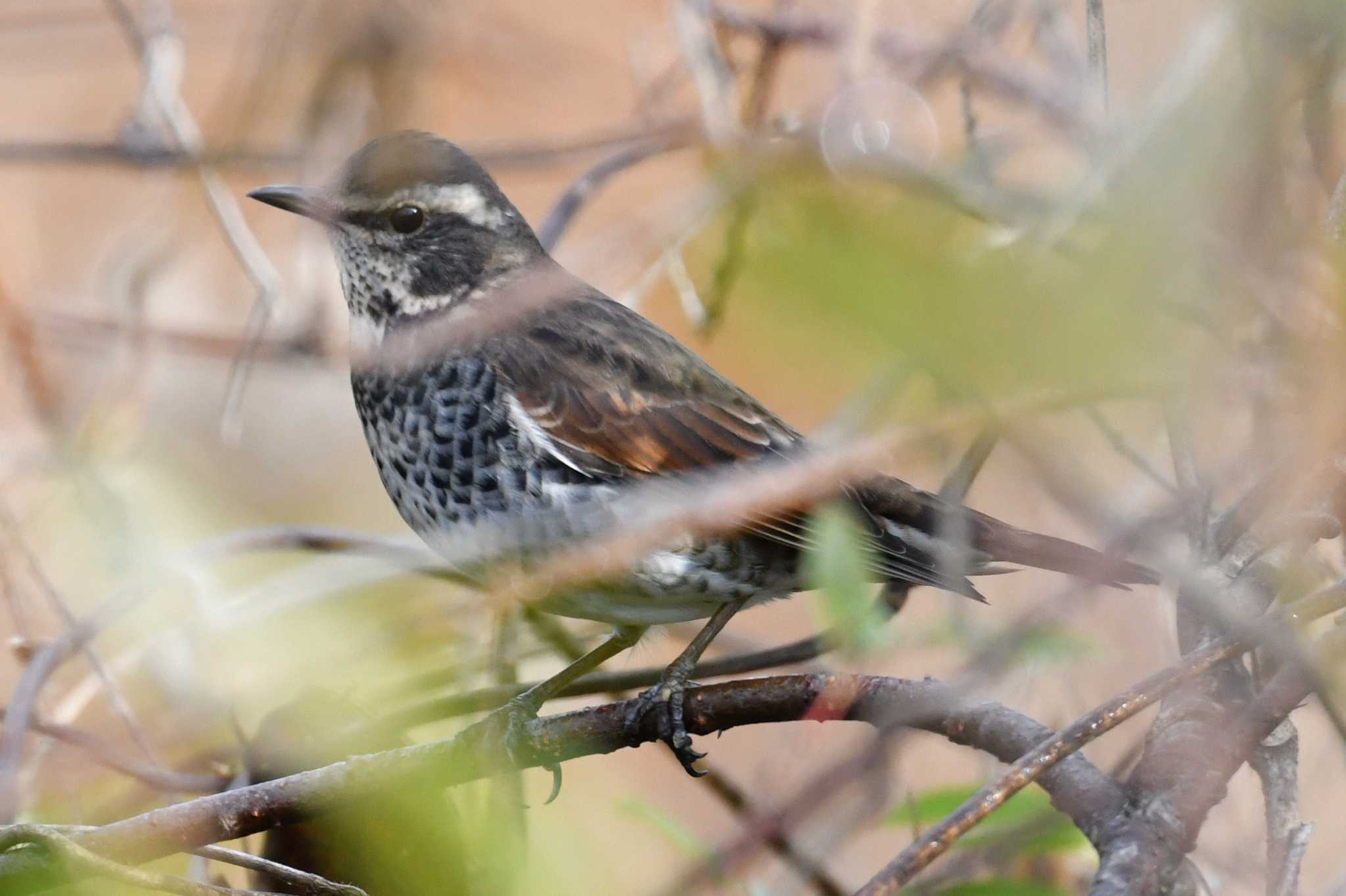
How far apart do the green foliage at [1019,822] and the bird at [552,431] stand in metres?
0.43

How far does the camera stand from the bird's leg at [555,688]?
3.12 meters

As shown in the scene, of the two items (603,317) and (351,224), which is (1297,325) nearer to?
(603,317)

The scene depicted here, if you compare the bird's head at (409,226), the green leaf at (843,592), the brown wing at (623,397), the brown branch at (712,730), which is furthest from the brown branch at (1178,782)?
the bird's head at (409,226)

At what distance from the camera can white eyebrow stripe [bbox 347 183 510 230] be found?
359cm

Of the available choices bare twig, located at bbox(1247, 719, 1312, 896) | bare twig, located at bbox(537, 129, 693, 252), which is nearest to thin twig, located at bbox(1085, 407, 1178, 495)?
bare twig, located at bbox(1247, 719, 1312, 896)

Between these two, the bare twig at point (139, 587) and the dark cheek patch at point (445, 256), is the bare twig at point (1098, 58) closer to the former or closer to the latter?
the bare twig at point (139, 587)

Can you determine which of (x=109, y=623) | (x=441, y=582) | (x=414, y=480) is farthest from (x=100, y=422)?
(x=441, y=582)

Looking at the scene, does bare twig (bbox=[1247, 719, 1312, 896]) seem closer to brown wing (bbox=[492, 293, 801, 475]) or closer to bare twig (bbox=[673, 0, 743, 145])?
brown wing (bbox=[492, 293, 801, 475])

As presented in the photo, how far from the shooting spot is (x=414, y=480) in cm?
328

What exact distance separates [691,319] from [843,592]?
1644 millimetres

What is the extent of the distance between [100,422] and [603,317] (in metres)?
2.28

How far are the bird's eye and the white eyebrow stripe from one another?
0.02 meters

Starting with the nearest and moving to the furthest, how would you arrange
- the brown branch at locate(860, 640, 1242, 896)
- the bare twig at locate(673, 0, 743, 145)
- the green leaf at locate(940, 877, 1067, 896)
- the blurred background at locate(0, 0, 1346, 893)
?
the blurred background at locate(0, 0, 1346, 893)
the brown branch at locate(860, 640, 1242, 896)
the green leaf at locate(940, 877, 1067, 896)
the bare twig at locate(673, 0, 743, 145)

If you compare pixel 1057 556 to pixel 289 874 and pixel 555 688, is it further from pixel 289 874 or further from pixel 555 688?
pixel 289 874
